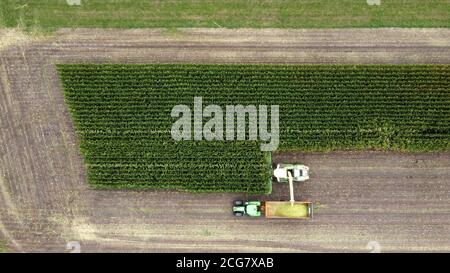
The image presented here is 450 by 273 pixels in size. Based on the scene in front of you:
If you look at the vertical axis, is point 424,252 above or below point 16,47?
below

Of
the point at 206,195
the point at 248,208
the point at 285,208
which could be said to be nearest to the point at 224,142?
the point at 206,195

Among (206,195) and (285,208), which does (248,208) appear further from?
(206,195)

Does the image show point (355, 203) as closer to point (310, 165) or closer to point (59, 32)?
point (310, 165)

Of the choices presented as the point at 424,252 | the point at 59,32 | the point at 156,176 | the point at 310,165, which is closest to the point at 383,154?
the point at 310,165

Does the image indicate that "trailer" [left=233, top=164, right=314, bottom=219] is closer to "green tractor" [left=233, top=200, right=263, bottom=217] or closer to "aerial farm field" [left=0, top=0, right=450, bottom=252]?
"green tractor" [left=233, top=200, right=263, bottom=217]

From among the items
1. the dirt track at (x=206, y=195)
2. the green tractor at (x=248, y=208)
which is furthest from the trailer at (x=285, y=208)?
the dirt track at (x=206, y=195)

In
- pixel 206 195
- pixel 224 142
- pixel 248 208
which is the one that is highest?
pixel 224 142

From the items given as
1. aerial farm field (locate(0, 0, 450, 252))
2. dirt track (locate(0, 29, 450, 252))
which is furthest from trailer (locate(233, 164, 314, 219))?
dirt track (locate(0, 29, 450, 252))
